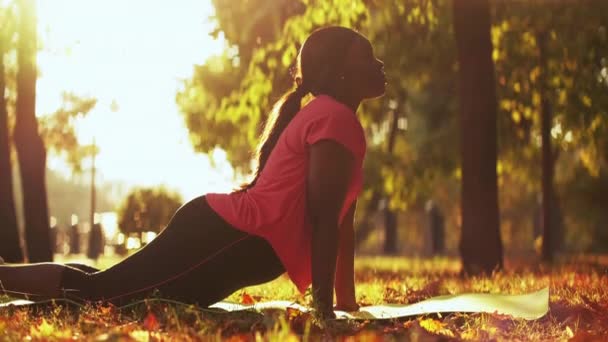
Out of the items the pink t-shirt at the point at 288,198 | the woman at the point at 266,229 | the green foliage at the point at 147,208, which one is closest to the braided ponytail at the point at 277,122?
the woman at the point at 266,229

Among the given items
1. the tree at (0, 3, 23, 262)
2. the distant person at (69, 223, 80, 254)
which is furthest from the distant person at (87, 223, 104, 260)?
the tree at (0, 3, 23, 262)

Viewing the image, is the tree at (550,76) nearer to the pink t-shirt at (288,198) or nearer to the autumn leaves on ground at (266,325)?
the autumn leaves on ground at (266,325)

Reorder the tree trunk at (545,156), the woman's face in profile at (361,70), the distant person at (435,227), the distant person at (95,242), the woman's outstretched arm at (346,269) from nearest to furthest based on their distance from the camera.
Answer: the woman's face in profile at (361,70)
the woman's outstretched arm at (346,269)
the tree trunk at (545,156)
the distant person at (95,242)
the distant person at (435,227)

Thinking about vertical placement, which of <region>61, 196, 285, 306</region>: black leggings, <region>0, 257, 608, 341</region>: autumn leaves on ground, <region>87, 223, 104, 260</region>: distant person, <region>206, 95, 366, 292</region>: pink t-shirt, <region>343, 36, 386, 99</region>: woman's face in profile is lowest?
<region>87, 223, 104, 260</region>: distant person

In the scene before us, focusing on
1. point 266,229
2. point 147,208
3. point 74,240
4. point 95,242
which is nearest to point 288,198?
point 266,229

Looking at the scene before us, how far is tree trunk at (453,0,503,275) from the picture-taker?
417 inches

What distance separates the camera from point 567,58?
12477mm

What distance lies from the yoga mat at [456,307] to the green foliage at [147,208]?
1306cm

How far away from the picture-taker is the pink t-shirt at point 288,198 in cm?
484

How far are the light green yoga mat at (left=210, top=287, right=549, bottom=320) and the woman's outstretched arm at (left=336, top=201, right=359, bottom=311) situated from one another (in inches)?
4.7

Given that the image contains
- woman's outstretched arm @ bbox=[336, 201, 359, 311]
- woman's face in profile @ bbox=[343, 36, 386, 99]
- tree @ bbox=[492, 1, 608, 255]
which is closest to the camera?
woman's face in profile @ bbox=[343, 36, 386, 99]

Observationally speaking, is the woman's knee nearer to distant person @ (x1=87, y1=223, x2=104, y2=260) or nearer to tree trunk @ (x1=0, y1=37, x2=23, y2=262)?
tree trunk @ (x1=0, y1=37, x2=23, y2=262)

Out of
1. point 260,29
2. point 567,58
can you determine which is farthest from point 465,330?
point 567,58

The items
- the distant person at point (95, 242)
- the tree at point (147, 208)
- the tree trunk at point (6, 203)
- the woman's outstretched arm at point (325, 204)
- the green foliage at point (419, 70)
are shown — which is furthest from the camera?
the distant person at point (95, 242)
